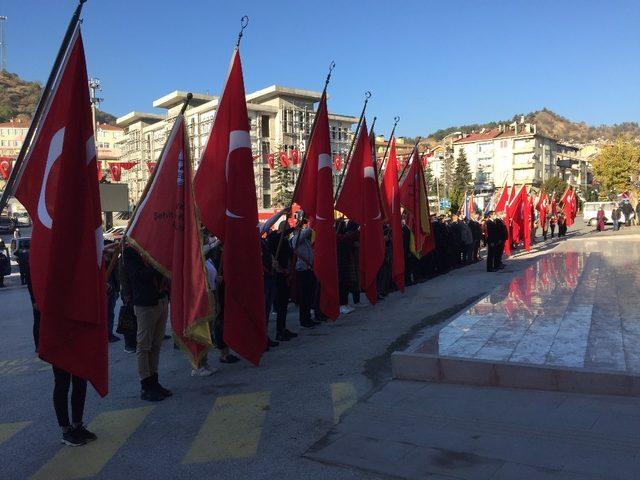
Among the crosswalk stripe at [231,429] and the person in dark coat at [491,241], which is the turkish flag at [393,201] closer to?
the crosswalk stripe at [231,429]

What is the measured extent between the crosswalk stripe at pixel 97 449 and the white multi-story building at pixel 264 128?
82972 millimetres

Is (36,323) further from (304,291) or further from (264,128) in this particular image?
(264,128)

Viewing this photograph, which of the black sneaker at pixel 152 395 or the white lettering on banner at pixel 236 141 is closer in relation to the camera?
the black sneaker at pixel 152 395

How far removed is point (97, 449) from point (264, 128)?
304 ft

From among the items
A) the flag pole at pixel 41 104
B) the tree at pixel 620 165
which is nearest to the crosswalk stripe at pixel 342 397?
the flag pole at pixel 41 104

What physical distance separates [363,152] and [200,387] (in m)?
5.14

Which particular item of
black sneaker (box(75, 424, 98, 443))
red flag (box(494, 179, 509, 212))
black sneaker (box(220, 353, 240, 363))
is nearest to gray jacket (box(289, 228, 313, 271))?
black sneaker (box(220, 353, 240, 363))

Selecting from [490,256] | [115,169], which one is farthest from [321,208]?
[115,169]

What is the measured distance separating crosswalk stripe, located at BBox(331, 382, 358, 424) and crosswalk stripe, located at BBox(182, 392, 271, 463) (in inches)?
25.7

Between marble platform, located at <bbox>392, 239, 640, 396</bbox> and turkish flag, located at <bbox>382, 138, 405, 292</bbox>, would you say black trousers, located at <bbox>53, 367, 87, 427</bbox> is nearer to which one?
marble platform, located at <bbox>392, 239, 640, 396</bbox>

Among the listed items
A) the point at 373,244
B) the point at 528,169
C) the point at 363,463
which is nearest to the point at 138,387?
the point at 363,463

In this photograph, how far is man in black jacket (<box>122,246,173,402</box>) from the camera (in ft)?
20.3

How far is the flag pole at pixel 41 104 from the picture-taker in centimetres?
465

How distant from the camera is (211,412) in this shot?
5.73 meters
